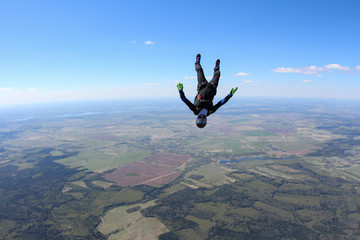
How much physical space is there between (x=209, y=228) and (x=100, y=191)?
175 ft

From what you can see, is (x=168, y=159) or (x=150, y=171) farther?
Answer: (x=168, y=159)

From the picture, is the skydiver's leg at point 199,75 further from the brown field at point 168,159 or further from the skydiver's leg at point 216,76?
the brown field at point 168,159

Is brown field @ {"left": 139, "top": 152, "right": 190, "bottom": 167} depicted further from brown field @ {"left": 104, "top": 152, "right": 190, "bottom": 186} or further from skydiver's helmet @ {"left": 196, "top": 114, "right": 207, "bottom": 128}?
skydiver's helmet @ {"left": 196, "top": 114, "right": 207, "bottom": 128}

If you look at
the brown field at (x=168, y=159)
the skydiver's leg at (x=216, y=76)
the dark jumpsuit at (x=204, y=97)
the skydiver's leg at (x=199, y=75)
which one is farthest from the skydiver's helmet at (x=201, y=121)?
the brown field at (x=168, y=159)

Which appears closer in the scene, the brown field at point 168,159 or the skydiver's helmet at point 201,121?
the skydiver's helmet at point 201,121

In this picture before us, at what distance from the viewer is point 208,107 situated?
11133mm

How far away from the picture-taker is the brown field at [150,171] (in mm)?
106000

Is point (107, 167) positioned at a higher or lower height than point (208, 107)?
lower

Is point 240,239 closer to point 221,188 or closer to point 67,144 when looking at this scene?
point 221,188

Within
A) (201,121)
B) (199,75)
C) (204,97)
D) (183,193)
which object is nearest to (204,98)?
(204,97)

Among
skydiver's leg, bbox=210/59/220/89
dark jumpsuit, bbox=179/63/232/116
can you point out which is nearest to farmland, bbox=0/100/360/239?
dark jumpsuit, bbox=179/63/232/116

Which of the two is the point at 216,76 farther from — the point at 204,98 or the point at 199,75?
the point at 204,98

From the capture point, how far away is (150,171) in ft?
391

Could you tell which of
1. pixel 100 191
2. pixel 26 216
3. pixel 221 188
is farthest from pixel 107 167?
pixel 221 188
